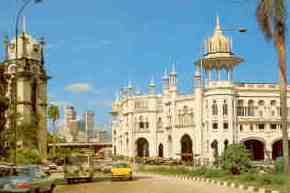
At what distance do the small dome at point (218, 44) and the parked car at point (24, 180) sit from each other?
49.6 meters

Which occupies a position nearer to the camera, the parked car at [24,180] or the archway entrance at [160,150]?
the parked car at [24,180]

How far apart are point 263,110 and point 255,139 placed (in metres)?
4.20

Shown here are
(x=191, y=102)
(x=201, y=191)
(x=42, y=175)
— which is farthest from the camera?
(x=191, y=102)

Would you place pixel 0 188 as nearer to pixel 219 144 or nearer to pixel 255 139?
pixel 219 144

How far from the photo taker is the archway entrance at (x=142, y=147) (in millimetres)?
91875

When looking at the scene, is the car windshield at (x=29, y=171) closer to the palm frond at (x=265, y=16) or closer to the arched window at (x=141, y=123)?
the palm frond at (x=265, y=16)

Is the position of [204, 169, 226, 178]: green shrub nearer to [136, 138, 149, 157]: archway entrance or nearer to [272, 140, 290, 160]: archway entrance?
[272, 140, 290, 160]: archway entrance

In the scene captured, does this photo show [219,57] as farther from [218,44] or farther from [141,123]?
[141,123]

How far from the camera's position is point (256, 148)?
76.7 metres

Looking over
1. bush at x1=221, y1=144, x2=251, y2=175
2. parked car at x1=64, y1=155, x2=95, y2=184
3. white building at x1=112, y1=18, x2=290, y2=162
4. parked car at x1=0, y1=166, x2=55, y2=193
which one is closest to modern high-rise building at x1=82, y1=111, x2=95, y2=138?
white building at x1=112, y1=18, x2=290, y2=162

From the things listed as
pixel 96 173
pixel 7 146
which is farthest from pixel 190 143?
pixel 7 146

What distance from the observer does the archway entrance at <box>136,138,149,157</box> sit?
91.9m

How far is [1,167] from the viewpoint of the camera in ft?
79.7

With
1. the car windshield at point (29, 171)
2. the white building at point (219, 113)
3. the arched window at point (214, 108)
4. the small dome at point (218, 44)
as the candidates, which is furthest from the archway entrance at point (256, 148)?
the car windshield at point (29, 171)
